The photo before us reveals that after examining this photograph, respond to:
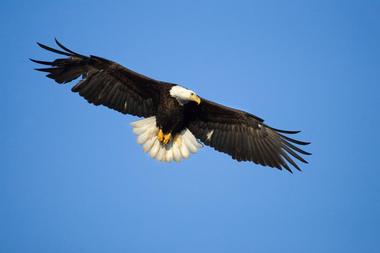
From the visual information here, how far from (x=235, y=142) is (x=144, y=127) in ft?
4.76

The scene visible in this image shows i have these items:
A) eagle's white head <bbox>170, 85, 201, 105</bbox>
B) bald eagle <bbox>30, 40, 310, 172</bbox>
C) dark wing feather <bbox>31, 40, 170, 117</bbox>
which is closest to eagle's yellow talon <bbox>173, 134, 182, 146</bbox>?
bald eagle <bbox>30, 40, 310, 172</bbox>

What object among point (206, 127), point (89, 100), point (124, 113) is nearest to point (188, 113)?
point (206, 127)

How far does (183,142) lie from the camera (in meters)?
9.17

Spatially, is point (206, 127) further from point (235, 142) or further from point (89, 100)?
point (89, 100)

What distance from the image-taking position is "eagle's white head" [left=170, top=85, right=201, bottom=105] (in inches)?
330

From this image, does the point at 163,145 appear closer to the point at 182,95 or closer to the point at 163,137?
the point at 163,137

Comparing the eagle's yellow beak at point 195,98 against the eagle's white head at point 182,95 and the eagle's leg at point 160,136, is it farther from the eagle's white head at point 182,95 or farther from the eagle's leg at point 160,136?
the eagle's leg at point 160,136

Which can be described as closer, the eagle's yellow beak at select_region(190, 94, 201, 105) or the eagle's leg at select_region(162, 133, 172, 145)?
the eagle's yellow beak at select_region(190, 94, 201, 105)

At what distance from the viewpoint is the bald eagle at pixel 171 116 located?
8.44 m

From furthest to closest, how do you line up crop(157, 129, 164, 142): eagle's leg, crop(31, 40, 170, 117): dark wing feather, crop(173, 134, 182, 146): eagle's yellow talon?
crop(173, 134, 182, 146): eagle's yellow talon → crop(157, 129, 164, 142): eagle's leg → crop(31, 40, 170, 117): dark wing feather

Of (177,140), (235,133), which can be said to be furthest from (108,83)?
(235,133)

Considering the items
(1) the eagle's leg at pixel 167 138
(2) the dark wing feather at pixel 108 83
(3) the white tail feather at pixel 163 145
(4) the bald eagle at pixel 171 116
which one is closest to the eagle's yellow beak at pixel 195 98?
(4) the bald eagle at pixel 171 116

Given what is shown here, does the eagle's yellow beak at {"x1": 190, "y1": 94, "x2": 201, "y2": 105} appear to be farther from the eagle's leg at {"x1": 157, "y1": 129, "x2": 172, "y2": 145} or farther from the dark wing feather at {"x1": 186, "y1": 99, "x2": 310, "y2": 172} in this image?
the eagle's leg at {"x1": 157, "y1": 129, "x2": 172, "y2": 145}

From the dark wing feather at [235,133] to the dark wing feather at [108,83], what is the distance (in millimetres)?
652
